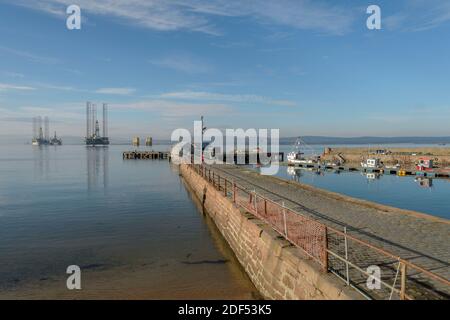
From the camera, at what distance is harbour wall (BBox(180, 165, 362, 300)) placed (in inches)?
295

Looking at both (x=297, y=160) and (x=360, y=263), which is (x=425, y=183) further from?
(x=360, y=263)

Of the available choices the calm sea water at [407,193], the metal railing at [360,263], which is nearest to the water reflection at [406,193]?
the calm sea water at [407,193]

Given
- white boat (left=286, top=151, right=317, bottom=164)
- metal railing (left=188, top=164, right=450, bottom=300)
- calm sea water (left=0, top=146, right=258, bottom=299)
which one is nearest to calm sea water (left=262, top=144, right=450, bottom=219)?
calm sea water (left=0, top=146, right=258, bottom=299)

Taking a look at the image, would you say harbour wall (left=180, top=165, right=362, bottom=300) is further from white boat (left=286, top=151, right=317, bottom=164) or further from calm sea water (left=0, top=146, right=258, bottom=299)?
white boat (left=286, top=151, right=317, bottom=164)

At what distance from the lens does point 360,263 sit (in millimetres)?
8883

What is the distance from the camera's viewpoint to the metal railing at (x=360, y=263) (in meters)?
6.59

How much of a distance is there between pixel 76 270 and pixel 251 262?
21.5 ft

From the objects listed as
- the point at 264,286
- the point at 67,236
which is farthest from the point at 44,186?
the point at 264,286

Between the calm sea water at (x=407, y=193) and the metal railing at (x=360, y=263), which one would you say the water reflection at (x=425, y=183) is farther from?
the metal railing at (x=360, y=263)

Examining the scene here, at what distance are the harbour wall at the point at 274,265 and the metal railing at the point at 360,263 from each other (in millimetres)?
260

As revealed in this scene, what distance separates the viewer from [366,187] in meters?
38.7
